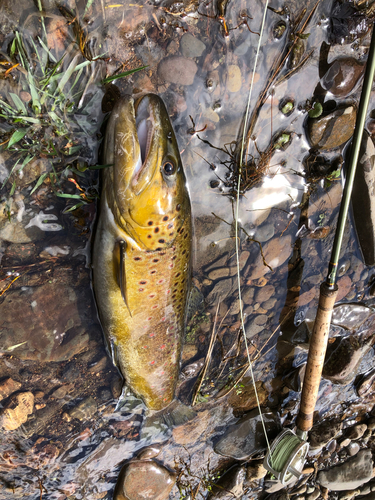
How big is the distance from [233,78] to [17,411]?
355 centimetres

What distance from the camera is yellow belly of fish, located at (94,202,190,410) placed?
244cm

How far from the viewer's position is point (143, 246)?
236 cm

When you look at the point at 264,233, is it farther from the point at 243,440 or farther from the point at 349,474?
the point at 349,474

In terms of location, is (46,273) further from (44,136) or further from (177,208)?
(177,208)

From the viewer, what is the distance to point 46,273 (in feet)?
9.00

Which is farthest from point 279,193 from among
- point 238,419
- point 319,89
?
point 238,419

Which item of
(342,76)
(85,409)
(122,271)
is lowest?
(85,409)

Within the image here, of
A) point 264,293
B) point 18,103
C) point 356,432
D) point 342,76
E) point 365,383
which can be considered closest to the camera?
point 18,103

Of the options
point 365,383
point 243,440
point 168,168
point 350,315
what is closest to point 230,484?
point 243,440

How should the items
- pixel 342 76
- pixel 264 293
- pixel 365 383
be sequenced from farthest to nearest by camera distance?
pixel 365 383 < pixel 264 293 < pixel 342 76

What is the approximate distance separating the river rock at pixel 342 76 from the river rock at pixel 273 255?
1406mm

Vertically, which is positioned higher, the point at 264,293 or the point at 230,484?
the point at 264,293

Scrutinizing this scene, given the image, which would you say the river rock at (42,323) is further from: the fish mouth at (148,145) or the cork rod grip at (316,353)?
the cork rod grip at (316,353)

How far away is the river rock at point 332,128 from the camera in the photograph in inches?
112
